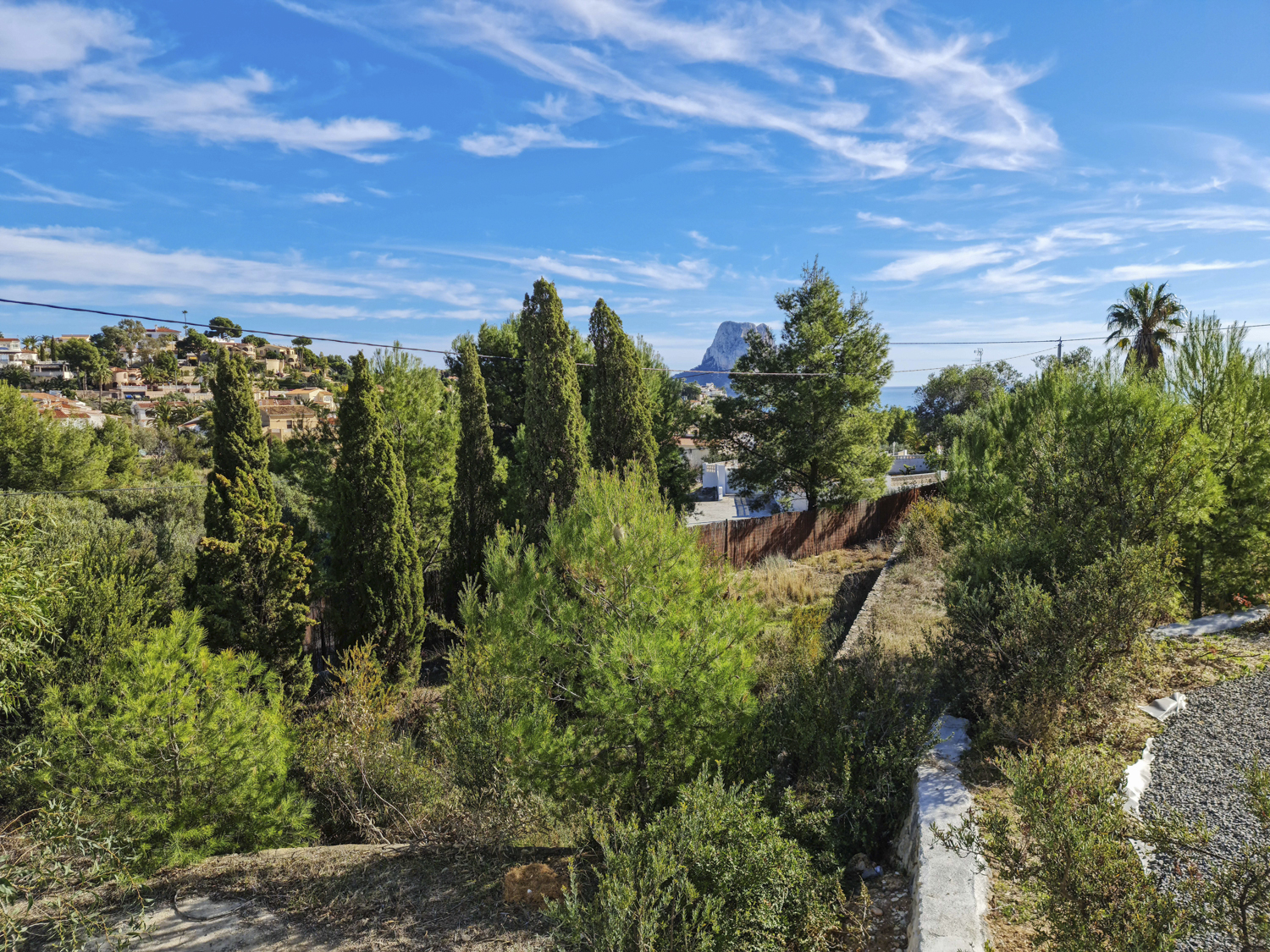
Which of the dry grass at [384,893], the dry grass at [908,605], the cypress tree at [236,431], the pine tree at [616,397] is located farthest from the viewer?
the pine tree at [616,397]

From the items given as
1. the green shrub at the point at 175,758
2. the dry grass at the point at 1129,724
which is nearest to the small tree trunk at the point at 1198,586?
the dry grass at the point at 1129,724

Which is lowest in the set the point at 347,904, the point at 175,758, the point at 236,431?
the point at 347,904

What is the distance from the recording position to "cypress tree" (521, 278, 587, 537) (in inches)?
460

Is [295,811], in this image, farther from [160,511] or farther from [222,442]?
[160,511]

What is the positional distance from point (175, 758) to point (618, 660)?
347 centimetres

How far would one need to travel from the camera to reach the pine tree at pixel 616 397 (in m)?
13.8

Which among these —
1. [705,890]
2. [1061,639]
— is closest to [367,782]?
[705,890]

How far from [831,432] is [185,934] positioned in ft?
56.1

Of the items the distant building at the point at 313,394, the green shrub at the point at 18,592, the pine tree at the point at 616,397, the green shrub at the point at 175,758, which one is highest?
the distant building at the point at 313,394

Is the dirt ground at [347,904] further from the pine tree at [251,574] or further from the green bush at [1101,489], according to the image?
the green bush at [1101,489]

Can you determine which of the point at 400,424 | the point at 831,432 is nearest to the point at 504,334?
the point at 400,424

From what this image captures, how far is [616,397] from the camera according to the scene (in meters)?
13.8

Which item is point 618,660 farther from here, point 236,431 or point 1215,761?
point 236,431

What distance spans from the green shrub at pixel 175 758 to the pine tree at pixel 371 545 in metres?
4.14
